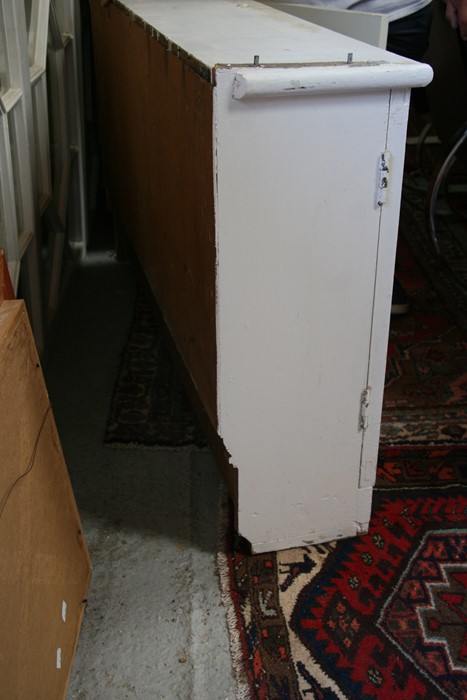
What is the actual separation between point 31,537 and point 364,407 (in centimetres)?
57

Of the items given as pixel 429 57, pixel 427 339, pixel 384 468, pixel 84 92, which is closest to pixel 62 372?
pixel 384 468

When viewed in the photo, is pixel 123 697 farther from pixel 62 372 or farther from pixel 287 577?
pixel 62 372

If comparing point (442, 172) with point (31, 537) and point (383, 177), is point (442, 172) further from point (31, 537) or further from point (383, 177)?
point (31, 537)

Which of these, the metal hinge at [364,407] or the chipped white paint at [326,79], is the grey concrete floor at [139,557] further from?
the chipped white paint at [326,79]

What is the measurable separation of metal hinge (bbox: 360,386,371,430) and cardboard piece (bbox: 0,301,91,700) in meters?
0.48

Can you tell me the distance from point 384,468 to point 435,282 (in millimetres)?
1006

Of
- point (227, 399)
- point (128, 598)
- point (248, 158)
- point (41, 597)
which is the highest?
point (248, 158)

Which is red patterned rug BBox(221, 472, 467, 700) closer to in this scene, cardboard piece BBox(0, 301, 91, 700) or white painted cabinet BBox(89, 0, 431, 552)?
white painted cabinet BBox(89, 0, 431, 552)

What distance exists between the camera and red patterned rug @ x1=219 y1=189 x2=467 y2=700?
1.11 metres

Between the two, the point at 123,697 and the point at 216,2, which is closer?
the point at 123,697

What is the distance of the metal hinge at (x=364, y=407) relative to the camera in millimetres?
1254

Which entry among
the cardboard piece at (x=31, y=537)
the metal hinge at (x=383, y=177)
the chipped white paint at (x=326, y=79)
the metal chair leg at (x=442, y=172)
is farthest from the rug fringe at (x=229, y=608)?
Result: the metal chair leg at (x=442, y=172)

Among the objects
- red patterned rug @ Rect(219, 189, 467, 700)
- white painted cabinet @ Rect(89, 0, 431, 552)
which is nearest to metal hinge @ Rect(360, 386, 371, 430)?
white painted cabinet @ Rect(89, 0, 431, 552)

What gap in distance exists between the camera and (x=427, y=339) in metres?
2.10
